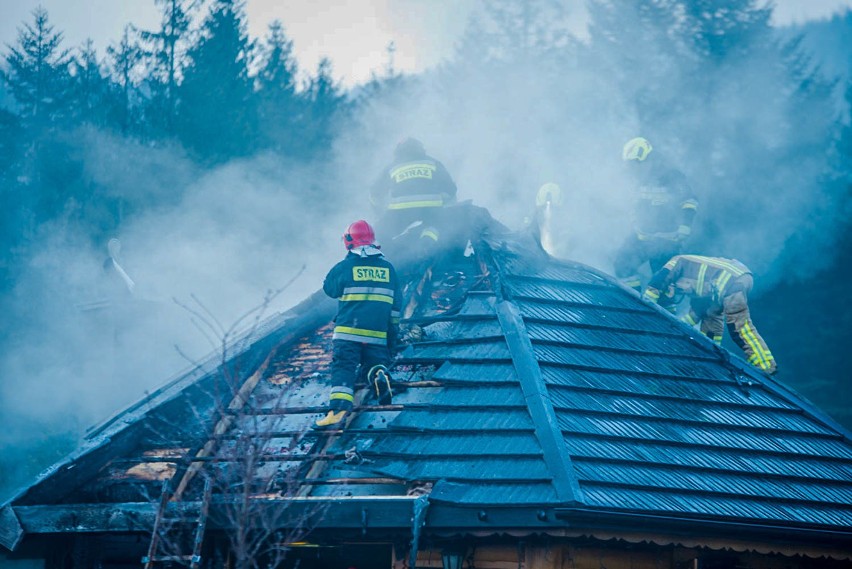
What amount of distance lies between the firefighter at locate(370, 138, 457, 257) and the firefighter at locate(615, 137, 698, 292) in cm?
356

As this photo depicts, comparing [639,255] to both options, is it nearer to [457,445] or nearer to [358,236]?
[358,236]

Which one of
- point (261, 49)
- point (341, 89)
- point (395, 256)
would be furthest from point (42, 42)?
point (395, 256)

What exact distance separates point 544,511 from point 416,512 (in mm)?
949

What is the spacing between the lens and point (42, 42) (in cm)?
2153

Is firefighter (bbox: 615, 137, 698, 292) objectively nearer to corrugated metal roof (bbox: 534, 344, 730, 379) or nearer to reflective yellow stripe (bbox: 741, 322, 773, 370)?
reflective yellow stripe (bbox: 741, 322, 773, 370)

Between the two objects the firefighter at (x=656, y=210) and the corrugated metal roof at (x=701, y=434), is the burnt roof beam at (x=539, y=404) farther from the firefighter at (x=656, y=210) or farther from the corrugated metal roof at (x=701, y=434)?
the firefighter at (x=656, y=210)

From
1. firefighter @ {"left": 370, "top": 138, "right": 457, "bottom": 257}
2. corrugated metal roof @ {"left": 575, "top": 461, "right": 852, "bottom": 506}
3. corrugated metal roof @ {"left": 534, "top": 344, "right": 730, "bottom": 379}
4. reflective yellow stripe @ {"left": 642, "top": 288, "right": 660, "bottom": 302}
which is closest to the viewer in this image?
corrugated metal roof @ {"left": 575, "top": 461, "right": 852, "bottom": 506}

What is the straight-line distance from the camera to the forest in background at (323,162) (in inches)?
643

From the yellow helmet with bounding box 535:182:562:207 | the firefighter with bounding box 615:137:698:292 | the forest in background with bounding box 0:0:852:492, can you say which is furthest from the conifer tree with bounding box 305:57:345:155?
the firefighter with bounding box 615:137:698:292

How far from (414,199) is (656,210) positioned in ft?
14.0

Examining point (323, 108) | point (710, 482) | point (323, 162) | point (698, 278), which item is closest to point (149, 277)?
point (323, 162)

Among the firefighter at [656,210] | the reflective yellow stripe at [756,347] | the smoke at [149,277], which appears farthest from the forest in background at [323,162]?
the reflective yellow stripe at [756,347]

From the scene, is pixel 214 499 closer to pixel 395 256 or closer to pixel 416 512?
pixel 416 512

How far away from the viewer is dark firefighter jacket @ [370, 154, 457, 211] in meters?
11.0
